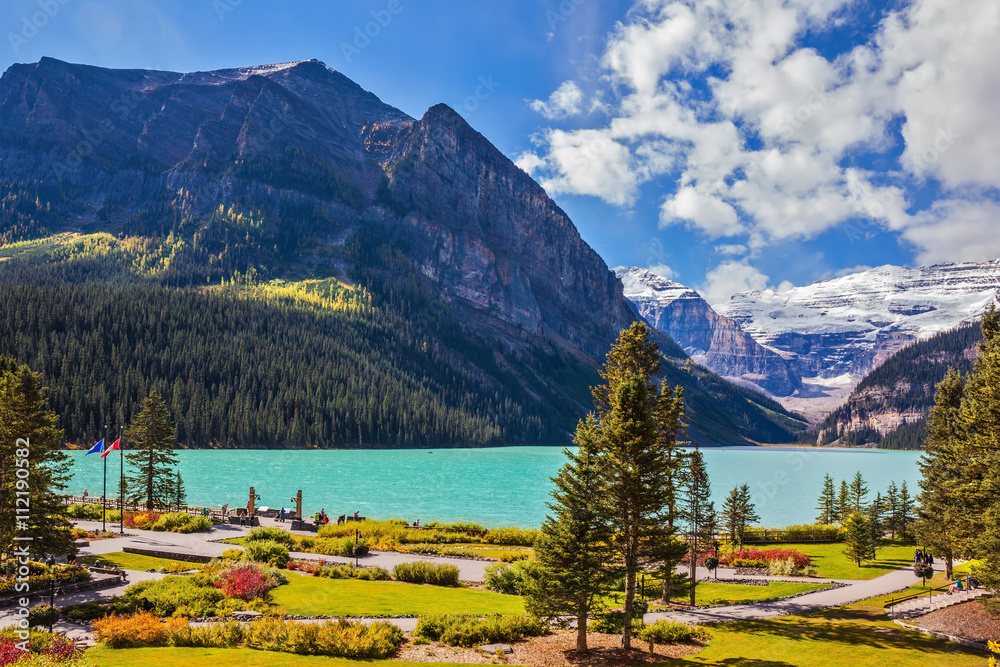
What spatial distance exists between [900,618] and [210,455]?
15794 cm

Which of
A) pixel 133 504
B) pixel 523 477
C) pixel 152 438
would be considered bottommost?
pixel 523 477

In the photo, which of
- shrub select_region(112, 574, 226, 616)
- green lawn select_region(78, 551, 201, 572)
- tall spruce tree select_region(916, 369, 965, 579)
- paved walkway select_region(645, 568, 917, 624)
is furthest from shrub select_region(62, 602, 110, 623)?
tall spruce tree select_region(916, 369, 965, 579)

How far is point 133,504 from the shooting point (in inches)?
2480

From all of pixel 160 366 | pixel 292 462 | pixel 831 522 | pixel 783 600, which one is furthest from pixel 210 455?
pixel 783 600

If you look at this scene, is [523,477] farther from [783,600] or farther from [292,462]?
[783,600]

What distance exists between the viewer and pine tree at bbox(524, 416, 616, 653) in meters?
24.8

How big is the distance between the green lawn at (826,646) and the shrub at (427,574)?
1560cm

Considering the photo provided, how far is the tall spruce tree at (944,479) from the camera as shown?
1620 inches

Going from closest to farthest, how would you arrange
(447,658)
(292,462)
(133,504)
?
(447,658)
(133,504)
(292,462)

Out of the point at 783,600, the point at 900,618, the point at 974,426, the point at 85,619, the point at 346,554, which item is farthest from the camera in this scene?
the point at 346,554

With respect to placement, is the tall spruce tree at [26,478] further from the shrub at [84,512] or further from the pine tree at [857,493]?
the pine tree at [857,493]

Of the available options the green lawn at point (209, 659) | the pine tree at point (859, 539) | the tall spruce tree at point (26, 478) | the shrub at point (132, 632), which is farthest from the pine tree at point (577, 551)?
the pine tree at point (859, 539)

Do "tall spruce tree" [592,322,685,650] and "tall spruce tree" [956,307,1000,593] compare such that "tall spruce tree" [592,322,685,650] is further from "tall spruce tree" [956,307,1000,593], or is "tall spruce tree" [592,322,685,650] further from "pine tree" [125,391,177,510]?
"pine tree" [125,391,177,510]

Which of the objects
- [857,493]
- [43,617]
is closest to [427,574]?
[43,617]
